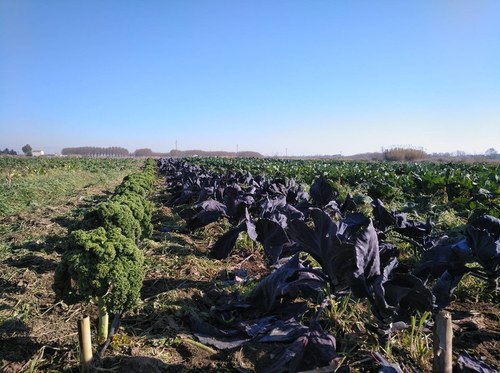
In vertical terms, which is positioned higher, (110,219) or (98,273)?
(110,219)

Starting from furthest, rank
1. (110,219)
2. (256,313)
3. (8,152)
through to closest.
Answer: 1. (8,152)
2. (110,219)
3. (256,313)

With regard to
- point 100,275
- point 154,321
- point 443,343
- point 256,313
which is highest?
point 100,275

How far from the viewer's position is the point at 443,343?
1690 mm

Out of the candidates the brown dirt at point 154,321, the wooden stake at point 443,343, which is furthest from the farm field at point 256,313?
the wooden stake at point 443,343

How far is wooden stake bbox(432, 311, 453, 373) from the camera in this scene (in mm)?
1672

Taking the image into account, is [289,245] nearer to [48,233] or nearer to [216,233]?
[216,233]

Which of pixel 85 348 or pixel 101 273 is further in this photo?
pixel 101 273

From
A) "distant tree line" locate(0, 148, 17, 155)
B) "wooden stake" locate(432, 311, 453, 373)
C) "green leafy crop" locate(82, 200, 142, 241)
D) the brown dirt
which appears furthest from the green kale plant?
"distant tree line" locate(0, 148, 17, 155)

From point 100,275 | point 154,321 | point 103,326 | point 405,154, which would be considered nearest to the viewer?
point 100,275

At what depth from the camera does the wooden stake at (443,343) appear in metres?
1.67

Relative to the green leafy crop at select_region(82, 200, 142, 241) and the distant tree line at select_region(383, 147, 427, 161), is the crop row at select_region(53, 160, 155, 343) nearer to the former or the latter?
the green leafy crop at select_region(82, 200, 142, 241)

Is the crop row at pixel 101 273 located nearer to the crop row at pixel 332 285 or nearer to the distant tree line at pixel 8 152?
the crop row at pixel 332 285

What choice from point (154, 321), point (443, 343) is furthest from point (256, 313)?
point (443, 343)

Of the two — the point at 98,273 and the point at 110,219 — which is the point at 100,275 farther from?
the point at 110,219
